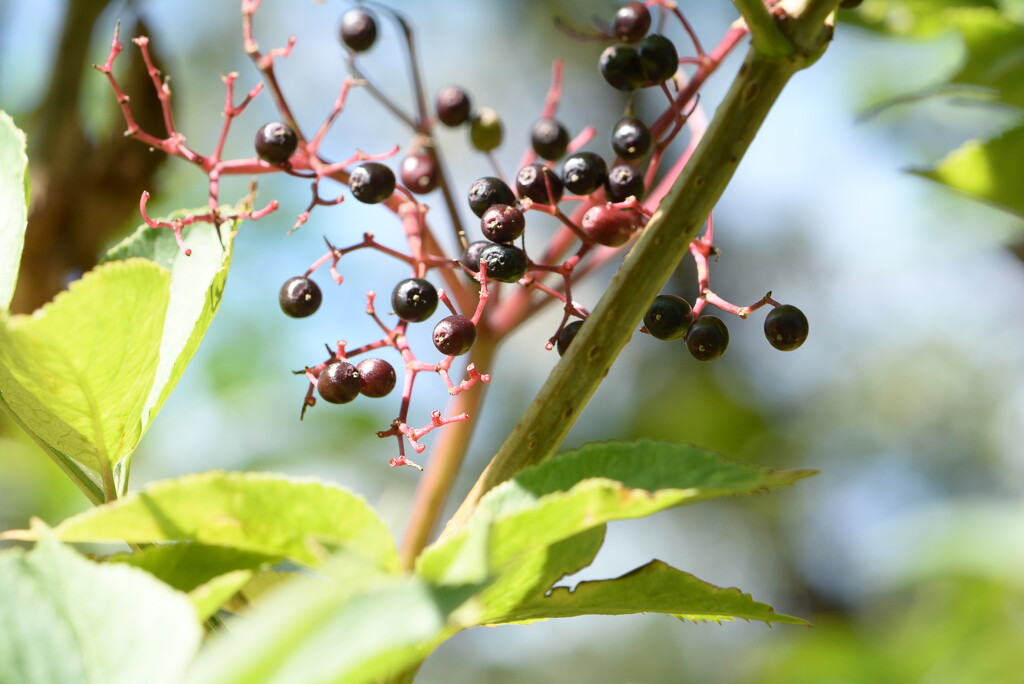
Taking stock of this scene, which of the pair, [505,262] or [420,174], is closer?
[505,262]

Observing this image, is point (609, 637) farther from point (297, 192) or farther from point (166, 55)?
point (166, 55)

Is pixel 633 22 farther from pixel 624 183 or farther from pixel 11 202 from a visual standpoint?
pixel 11 202

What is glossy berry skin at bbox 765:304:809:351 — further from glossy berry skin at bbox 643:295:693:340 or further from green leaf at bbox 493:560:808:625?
green leaf at bbox 493:560:808:625

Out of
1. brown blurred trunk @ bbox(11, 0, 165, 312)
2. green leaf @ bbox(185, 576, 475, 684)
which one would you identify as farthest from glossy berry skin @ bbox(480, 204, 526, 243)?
brown blurred trunk @ bbox(11, 0, 165, 312)

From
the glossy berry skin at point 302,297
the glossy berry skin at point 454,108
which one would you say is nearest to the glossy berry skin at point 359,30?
the glossy berry skin at point 454,108

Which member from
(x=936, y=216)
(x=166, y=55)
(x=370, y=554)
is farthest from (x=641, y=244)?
(x=936, y=216)

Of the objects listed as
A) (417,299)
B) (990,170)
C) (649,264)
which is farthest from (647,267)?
(990,170)
